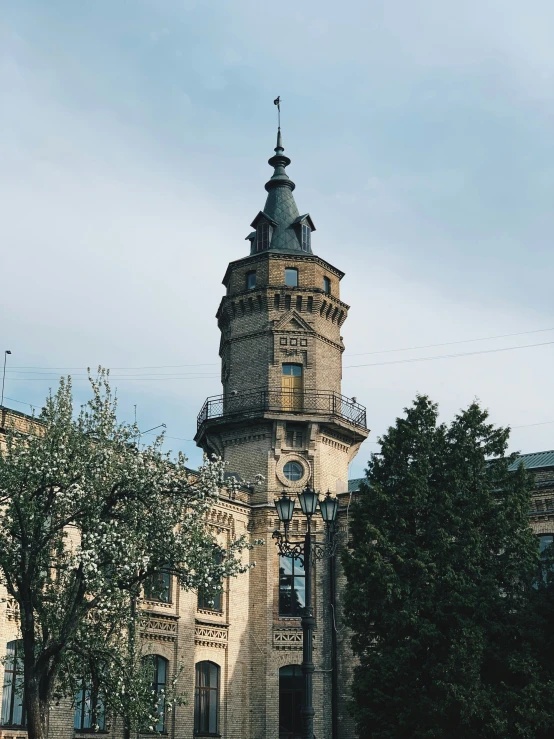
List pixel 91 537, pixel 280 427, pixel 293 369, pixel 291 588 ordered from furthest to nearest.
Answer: pixel 293 369, pixel 280 427, pixel 291 588, pixel 91 537

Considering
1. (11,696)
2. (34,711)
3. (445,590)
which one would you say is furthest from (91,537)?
(445,590)

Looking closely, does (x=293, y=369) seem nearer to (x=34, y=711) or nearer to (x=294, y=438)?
(x=294, y=438)

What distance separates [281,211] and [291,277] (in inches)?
154

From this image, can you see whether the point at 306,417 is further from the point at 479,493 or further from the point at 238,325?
the point at 479,493

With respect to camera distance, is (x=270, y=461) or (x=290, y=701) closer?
(x=290, y=701)

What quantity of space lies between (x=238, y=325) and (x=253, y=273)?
94.5 inches

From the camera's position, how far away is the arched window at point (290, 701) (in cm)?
3372

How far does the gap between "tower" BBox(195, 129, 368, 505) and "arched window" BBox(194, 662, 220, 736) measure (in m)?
6.95

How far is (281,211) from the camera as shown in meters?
41.7

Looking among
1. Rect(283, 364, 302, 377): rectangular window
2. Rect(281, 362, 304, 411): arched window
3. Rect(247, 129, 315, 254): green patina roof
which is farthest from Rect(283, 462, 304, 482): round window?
Rect(247, 129, 315, 254): green patina roof

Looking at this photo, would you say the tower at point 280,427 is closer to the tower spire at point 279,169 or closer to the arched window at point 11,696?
the tower spire at point 279,169

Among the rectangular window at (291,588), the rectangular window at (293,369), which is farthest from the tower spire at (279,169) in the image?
the rectangular window at (291,588)

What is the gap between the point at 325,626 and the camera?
35.0 m

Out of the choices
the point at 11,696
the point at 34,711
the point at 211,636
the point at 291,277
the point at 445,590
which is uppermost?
the point at 291,277
